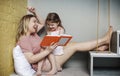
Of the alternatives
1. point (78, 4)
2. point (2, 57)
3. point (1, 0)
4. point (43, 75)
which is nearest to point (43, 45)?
point (43, 75)

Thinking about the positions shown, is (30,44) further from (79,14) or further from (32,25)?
(79,14)

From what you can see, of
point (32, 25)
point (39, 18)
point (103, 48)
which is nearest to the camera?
point (32, 25)

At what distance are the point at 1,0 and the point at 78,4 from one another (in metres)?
0.96

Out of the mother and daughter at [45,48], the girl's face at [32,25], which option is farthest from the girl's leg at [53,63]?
the girl's face at [32,25]

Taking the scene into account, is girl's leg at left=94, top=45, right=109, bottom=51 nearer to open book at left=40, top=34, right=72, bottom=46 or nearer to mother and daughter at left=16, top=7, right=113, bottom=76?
mother and daughter at left=16, top=7, right=113, bottom=76

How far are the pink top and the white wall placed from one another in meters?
0.44

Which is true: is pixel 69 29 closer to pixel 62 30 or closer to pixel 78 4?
pixel 62 30

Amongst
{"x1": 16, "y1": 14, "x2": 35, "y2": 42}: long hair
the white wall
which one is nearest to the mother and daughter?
{"x1": 16, "y1": 14, "x2": 35, "y2": 42}: long hair

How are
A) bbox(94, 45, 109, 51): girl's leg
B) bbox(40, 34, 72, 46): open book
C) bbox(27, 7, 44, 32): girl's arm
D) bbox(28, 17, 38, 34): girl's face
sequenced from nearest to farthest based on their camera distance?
bbox(40, 34, 72, 46): open book < bbox(28, 17, 38, 34): girl's face < bbox(94, 45, 109, 51): girl's leg < bbox(27, 7, 44, 32): girl's arm

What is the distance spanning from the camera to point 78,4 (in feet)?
7.70

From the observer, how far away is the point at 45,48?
6.66ft

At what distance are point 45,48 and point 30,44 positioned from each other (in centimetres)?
18

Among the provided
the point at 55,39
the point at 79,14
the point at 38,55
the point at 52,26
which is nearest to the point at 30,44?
the point at 38,55

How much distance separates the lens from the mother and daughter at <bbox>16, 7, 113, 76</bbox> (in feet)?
6.13
